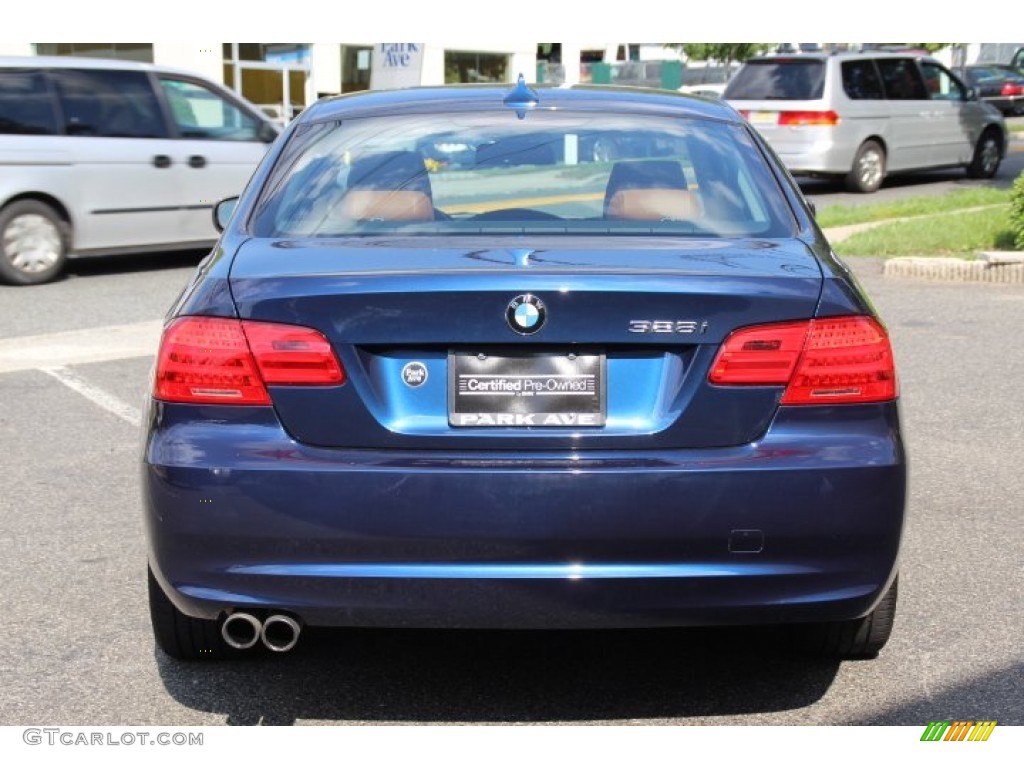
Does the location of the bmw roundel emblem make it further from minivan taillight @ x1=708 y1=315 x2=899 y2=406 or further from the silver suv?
the silver suv

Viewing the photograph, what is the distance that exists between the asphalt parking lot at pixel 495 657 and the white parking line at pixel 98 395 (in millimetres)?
795

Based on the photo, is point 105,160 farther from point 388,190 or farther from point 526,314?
point 526,314

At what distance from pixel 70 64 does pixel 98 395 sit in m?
5.68

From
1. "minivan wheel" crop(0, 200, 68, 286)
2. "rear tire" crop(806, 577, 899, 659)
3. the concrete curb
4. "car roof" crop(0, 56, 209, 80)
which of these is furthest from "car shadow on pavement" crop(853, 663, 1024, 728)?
"car roof" crop(0, 56, 209, 80)

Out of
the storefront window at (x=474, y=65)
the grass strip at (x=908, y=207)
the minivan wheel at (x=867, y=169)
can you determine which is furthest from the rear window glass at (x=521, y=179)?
the storefront window at (x=474, y=65)

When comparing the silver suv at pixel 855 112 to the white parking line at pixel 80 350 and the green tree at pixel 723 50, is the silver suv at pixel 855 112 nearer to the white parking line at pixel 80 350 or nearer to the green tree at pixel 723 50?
the white parking line at pixel 80 350

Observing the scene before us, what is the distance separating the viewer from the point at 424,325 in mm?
3672

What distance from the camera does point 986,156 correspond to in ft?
75.3

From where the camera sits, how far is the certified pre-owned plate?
3693 mm

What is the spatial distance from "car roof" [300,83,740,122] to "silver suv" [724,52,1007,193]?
47.9 ft

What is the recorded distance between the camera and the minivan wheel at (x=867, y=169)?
20587mm
